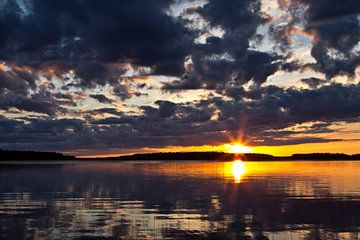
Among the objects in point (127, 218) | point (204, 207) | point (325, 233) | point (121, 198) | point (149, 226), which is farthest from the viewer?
point (121, 198)

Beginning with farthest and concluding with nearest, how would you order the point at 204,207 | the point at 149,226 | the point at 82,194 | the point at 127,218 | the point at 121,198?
1. the point at 82,194
2. the point at 121,198
3. the point at 204,207
4. the point at 127,218
5. the point at 149,226

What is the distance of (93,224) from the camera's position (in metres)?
42.2

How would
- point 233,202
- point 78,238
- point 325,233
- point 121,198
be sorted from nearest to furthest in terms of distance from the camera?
point 78,238
point 325,233
point 233,202
point 121,198

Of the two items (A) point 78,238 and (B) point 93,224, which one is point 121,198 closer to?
(B) point 93,224

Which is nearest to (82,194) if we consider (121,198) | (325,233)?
(121,198)

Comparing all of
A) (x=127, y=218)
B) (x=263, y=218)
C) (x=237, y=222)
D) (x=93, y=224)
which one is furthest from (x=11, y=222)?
(x=263, y=218)

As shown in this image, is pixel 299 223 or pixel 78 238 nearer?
pixel 78 238

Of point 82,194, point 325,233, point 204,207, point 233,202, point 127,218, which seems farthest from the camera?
point 82,194

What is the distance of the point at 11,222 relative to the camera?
4350 centimetres

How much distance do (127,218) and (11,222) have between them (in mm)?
10829

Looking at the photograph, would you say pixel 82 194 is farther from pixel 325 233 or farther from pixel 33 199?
pixel 325 233

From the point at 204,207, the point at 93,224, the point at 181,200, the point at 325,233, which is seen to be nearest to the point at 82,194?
the point at 181,200

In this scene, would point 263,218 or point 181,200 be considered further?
point 181,200

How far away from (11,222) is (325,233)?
92.2 ft
